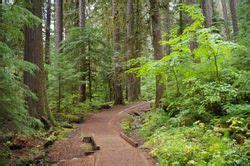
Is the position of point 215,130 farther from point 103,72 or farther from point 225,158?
point 103,72

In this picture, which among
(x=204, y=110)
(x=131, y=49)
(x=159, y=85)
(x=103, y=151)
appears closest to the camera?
(x=103, y=151)

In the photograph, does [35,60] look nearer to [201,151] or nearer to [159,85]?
[159,85]

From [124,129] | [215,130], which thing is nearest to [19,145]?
[124,129]

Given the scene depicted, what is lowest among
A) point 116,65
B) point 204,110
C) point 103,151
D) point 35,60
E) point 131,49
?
point 103,151

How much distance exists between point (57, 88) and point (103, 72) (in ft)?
17.1

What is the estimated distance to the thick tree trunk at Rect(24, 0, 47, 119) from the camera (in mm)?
10867

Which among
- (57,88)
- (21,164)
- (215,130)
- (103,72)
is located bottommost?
(21,164)

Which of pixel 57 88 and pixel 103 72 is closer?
pixel 57 88

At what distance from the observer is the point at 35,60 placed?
11.1 meters

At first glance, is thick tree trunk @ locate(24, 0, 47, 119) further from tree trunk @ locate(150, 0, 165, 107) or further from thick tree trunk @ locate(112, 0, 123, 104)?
thick tree trunk @ locate(112, 0, 123, 104)

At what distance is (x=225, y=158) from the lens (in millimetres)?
5426

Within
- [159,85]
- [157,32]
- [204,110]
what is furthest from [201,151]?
[157,32]

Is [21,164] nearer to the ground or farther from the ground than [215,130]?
nearer to the ground

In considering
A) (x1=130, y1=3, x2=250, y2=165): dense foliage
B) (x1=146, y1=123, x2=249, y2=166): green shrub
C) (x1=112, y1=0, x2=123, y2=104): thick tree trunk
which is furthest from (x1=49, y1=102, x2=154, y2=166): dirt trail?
(x1=112, y1=0, x2=123, y2=104): thick tree trunk
